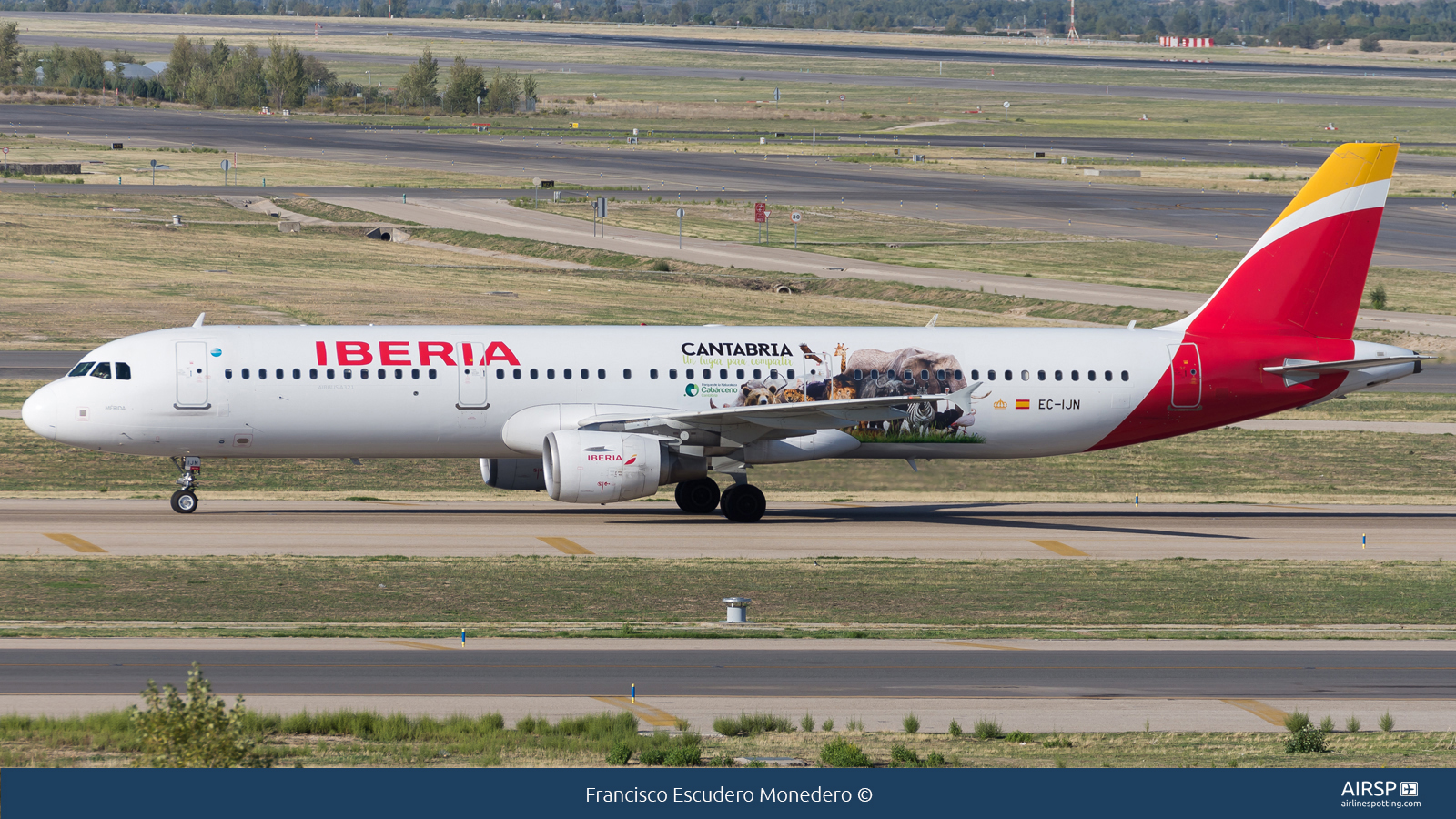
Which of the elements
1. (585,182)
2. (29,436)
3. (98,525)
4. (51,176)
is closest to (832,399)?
(98,525)

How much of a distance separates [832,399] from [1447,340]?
43598mm

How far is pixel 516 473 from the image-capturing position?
43531 mm

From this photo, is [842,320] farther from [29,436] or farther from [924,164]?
[924,164]

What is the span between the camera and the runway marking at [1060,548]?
3997 centimetres

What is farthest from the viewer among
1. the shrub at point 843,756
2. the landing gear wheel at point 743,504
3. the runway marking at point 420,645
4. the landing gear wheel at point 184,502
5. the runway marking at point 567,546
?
the landing gear wheel at point 743,504

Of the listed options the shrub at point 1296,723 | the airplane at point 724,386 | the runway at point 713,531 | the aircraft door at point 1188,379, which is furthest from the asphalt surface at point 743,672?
the aircraft door at point 1188,379

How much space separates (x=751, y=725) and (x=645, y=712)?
199 cm

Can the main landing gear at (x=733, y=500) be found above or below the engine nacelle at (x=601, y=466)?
below

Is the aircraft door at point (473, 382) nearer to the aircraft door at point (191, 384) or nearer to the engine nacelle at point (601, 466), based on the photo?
the engine nacelle at point (601, 466)

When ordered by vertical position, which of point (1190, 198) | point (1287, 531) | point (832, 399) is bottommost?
point (1287, 531)

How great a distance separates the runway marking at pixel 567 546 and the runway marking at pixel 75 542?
993 centimetres

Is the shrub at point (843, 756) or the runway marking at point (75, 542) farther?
the runway marking at point (75, 542)

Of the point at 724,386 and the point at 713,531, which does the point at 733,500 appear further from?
the point at 724,386

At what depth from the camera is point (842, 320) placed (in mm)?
78500
